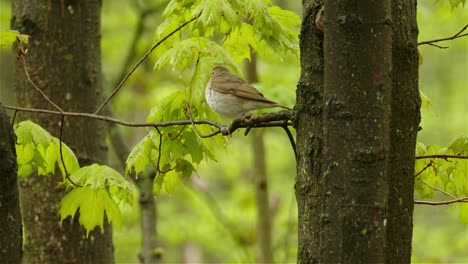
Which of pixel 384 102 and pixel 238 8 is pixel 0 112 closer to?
pixel 238 8

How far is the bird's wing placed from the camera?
3281 millimetres

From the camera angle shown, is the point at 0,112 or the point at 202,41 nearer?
the point at 0,112

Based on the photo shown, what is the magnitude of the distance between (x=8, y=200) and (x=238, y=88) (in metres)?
1.42

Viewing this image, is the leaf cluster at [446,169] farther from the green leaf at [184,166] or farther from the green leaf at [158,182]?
the green leaf at [158,182]

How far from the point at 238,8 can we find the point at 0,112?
101cm

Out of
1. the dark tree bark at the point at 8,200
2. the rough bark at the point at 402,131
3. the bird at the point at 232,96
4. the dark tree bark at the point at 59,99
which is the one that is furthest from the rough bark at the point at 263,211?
the rough bark at the point at 402,131

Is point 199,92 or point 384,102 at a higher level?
point 199,92

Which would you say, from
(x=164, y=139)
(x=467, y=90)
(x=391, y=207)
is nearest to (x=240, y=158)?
(x=467, y=90)

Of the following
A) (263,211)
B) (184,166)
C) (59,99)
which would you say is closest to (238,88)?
(184,166)

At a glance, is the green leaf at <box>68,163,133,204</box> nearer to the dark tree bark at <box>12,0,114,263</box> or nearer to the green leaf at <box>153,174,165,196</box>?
the green leaf at <box>153,174,165,196</box>

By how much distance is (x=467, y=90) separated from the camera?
16594 mm

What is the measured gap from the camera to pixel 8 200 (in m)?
2.20

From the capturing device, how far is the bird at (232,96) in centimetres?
326

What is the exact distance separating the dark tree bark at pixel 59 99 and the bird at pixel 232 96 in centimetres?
92
